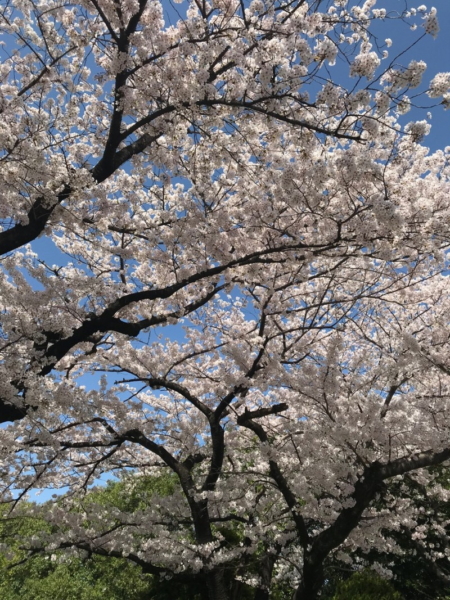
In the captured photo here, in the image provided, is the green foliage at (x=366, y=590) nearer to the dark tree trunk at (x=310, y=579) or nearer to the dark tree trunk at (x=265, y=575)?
the dark tree trunk at (x=310, y=579)

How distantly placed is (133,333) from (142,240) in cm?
202

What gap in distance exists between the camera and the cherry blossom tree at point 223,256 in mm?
5258

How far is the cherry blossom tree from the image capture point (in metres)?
5.26

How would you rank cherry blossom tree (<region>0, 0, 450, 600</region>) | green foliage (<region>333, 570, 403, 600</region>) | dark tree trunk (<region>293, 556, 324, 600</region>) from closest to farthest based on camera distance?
cherry blossom tree (<region>0, 0, 450, 600</region>) → dark tree trunk (<region>293, 556, 324, 600</region>) → green foliage (<region>333, 570, 403, 600</region>)

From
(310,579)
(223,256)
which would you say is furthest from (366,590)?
(223,256)

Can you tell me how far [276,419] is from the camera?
11.2 m

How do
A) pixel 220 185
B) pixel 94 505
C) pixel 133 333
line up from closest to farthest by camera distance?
pixel 133 333 < pixel 220 185 < pixel 94 505

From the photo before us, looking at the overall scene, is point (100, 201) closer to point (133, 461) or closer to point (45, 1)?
point (45, 1)

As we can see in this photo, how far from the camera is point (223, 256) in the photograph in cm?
709

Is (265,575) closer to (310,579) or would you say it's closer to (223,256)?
(310,579)

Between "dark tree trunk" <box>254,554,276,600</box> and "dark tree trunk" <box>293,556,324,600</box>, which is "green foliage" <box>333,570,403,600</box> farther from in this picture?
"dark tree trunk" <box>254,554,276,600</box>

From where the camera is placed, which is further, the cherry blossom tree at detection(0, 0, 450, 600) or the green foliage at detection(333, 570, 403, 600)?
the green foliage at detection(333, 570, 403, 600)

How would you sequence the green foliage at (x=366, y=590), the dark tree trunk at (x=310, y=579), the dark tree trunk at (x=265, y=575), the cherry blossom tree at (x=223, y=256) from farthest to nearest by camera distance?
the dark tree trunk at (x=265, y=575) < the green foliage at (x=366, y=590) < the dark tree trunk at (x=310, y=579) < the cherry blossom tree at (x=223, y=256)

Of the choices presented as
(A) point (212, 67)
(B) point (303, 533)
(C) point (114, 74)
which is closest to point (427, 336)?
(B) point (303, 533)
